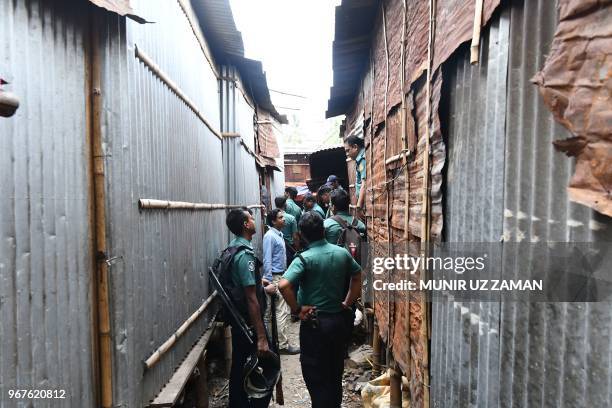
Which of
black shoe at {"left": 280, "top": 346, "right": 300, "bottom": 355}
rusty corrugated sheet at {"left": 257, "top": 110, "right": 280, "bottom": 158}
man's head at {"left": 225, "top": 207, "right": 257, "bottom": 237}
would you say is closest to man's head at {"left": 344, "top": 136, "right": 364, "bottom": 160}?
rusty corrugated sheet at {"left": 257, "top": 110, "right": 280, "bottom": 158}

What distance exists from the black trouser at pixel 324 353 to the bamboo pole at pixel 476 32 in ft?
7.93

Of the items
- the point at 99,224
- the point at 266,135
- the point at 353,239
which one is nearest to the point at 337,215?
the point at 353,239

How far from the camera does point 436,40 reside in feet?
8.21

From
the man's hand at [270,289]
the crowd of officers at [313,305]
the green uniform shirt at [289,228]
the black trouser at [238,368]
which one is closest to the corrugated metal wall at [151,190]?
the black trouser at [238,368]

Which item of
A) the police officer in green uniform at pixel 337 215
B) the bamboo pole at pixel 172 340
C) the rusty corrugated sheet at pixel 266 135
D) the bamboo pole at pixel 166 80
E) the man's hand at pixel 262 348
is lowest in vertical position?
the man's hand at pixel 262 348

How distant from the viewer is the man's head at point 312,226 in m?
3.50

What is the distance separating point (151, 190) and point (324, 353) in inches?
79.1

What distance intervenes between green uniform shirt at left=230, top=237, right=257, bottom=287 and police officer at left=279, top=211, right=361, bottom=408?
0.42m

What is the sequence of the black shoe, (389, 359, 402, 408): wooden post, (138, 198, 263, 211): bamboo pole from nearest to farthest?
(138, 198, 263, 211): bamboo pole, (389, 359, 402, 408): wooden post, the black shoe

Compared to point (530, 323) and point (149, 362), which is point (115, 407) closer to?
point (149, 362)

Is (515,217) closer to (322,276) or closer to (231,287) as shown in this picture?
(322,276)

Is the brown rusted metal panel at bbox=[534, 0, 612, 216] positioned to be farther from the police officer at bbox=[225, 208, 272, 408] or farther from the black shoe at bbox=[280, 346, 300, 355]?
the black shoe at bbox=[280, 346, 300, 355]

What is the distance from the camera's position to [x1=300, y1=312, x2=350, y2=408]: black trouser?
351cm

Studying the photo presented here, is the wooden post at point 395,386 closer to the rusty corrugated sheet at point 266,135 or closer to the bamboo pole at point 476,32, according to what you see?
the bamboo pole at point 476,32
